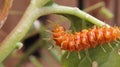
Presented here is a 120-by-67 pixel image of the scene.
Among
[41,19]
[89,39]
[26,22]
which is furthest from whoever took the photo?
[41,19]

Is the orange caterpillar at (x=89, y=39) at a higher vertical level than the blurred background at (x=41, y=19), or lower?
lower

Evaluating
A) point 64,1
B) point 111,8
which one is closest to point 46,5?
point 64,1

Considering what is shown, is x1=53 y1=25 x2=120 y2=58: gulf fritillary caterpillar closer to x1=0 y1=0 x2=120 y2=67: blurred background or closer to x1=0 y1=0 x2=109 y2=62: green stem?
x1=0 y1=0 x2=109 y2=62: green stem

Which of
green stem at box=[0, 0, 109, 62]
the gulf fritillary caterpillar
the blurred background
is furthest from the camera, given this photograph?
the blurred background

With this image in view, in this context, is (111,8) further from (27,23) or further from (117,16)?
(27,23)

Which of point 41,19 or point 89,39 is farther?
point 41,19

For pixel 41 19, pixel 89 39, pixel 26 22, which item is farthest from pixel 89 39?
pixel 41 19

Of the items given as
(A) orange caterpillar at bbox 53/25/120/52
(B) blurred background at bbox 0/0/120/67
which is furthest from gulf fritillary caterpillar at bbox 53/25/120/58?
(B) blurred background at bbox 0/0/120/67

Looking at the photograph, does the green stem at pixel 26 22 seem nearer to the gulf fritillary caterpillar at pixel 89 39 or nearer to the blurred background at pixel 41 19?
the gulf fritillary caterpillar at pixel 89 39

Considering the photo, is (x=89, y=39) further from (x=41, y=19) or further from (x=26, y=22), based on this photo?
(x=41, y=19)

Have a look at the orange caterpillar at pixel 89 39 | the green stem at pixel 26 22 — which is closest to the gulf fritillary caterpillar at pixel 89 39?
the orange caterpillar at pixel 89 39

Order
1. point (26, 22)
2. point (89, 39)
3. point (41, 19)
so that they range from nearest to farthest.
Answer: point (26, 22) < point (89, 39) < point (41, 19)

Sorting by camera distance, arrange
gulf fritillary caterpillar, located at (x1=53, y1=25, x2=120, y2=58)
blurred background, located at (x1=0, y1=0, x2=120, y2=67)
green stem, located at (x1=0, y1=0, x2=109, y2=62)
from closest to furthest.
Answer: green stem, located at (x1=0, y1=0, x2=109, y2=62)
gulf fritillary caterpillar, located at (x1=53, y1=25, x2=120, y2=58)
blurred background, located at (x1=0, y1=0, x2=120, y2=67)
